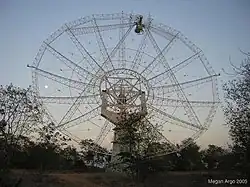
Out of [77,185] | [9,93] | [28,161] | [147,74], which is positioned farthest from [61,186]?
[28,161]

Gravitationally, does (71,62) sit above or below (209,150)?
above

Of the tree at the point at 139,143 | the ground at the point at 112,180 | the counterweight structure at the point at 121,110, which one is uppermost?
the counterweight structure at the point at 121,110

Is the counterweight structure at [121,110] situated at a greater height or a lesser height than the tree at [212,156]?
greater

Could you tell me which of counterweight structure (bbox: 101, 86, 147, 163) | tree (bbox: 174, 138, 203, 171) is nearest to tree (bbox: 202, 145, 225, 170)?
tree (bbox: 174, 138, 203, 171)

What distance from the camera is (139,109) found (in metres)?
18.6

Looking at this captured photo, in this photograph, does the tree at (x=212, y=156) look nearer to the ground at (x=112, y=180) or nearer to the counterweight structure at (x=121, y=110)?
the ground at (x=112, y=180)

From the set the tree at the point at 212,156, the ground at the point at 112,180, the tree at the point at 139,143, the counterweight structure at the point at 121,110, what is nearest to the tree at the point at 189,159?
the tree at the point at 212,156

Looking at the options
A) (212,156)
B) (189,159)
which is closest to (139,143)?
(189,159)

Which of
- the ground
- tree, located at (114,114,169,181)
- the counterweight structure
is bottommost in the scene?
the ground

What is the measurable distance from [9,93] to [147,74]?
7203 millimetres

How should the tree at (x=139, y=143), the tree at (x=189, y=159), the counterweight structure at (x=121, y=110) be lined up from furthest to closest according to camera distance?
1. the tree at (x=189, y=159)
2. the counterweight structure at (x=121, y=110)
3. the tree at (x=139, y=143)

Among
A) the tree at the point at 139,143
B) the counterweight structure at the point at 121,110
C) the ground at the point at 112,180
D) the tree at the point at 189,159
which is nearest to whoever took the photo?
the tree at the point at 139,143

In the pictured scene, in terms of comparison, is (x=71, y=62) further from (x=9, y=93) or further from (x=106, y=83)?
(x=9, y=93)

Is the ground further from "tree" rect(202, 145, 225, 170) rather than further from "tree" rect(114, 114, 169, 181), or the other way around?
"tree" rect(202, 145, 225, 170)
